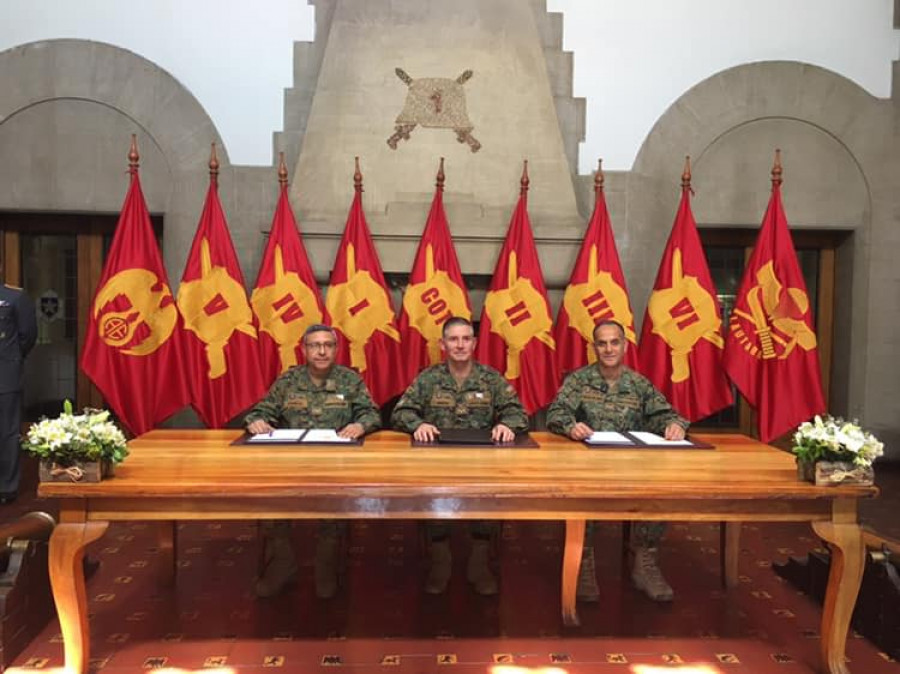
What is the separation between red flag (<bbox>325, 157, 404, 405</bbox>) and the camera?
3.94m

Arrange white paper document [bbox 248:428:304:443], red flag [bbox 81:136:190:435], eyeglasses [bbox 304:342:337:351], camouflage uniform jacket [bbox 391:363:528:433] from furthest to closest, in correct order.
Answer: red flag [bbox 81:136:190:435]
camouflage uniform jacket [bbox 391:363:528:433]
eyeglasses [bbox 304:342:337:351]
white paper document [bbox 248:428:304:443]

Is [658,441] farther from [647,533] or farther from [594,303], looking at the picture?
[594,303]

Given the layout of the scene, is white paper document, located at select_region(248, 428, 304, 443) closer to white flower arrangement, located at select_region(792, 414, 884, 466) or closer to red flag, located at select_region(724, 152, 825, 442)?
white flower arrangement, located at select_region(792, 414, 884, 466)

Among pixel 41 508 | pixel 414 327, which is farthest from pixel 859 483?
pixel 41 508

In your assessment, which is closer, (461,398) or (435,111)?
(461,398)

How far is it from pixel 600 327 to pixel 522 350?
1.03 m

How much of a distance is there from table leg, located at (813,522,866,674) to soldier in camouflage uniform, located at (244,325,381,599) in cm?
171

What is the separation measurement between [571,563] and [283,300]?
93.7 inches

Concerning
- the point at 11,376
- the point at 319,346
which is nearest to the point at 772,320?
the point at 319,346

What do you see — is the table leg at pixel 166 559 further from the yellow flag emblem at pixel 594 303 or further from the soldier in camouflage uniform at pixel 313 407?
the yellow flag emblem at pixel 594 303

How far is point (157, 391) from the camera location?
3822 mm

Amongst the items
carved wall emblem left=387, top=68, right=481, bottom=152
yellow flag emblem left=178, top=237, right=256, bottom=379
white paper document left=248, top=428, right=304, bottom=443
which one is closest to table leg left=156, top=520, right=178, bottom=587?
white paper document left=248, top=428, right=304, bottom=443

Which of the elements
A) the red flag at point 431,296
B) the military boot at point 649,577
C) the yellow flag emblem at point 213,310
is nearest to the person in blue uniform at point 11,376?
the yellow flag emblem at point 213,310

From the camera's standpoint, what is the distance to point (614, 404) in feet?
9.87
